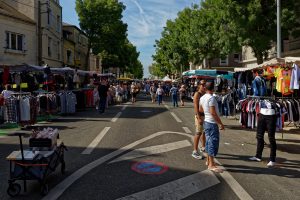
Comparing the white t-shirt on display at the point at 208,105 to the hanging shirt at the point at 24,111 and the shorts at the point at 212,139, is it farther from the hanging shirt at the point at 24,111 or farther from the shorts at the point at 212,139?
the hanging shirt at the point at 24,111

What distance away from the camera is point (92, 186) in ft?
21.0

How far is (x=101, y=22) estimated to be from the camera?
48.8 metres

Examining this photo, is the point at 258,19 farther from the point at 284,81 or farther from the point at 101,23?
the point at 101,23

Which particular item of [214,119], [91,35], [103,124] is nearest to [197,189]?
[214,119]

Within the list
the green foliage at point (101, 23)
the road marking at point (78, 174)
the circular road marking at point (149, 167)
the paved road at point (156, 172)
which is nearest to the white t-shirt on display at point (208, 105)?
the paved road at point (156, 172)

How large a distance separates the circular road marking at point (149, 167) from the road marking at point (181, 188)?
2.38 ft

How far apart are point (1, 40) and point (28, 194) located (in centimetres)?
2536

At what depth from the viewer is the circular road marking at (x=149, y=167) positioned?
7.52 m

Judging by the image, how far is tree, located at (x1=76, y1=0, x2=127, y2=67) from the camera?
4831 centimetres

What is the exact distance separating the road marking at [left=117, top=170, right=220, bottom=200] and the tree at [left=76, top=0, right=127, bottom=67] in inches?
1690

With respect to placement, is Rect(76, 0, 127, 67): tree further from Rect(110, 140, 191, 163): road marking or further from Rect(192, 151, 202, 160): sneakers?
Rect(192, 151, 202, 160): sneakers

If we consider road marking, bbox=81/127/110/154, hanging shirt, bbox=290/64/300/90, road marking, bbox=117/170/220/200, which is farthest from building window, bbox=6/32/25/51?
road marking, bbox=117/170/220/200

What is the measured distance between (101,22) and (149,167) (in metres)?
43.1

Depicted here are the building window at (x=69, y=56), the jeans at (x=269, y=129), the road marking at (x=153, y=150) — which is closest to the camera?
the jeans at (x=269, y=129)
